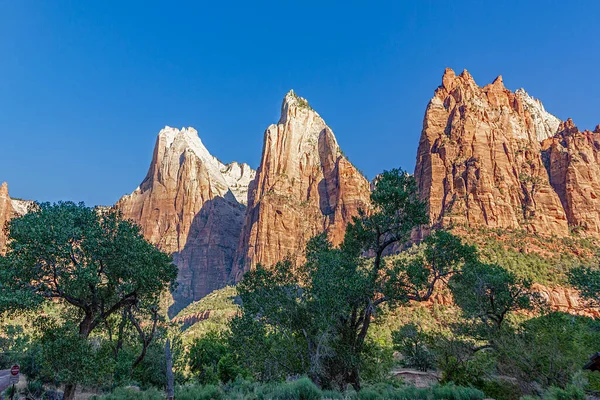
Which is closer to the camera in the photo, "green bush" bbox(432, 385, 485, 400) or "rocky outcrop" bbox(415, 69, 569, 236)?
"green bush" bbox(432, 385, 485, 400)

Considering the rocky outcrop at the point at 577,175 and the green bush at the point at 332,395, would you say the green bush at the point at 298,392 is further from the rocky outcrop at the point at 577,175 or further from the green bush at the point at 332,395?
the rocky outcrop at the point at 577,175

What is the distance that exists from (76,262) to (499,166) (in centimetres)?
11069

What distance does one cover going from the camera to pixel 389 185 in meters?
17.6

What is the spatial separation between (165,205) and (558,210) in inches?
5545

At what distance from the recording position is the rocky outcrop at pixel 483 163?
92.0m

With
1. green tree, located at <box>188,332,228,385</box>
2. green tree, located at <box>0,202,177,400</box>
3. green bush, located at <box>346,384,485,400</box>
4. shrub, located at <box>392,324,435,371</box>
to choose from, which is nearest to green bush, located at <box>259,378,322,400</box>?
green bush, located at <box>346,384,485,400</box>

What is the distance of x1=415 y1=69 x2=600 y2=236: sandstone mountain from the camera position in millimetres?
92688

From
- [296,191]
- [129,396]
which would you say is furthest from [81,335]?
[296,191]

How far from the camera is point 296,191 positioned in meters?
140

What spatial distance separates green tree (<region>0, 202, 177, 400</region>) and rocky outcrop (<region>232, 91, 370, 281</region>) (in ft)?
344

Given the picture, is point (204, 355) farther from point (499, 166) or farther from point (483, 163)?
point (499, 166)

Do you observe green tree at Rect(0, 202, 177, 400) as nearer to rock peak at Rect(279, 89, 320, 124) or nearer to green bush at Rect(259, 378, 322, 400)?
green bush at Rect(259, 378, 322, 400)

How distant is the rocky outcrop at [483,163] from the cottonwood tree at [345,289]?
260ft

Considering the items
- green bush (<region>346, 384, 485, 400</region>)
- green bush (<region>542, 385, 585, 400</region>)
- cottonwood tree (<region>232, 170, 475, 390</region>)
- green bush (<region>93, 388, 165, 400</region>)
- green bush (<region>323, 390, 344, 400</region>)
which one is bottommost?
green bush (<region>93, 388, 165, 400</region>)
